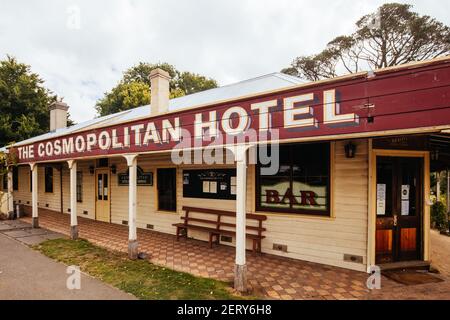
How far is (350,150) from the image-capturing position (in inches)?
209

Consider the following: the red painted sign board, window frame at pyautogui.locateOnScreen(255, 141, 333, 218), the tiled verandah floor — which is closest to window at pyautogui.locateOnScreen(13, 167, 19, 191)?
the tiled verandah floor

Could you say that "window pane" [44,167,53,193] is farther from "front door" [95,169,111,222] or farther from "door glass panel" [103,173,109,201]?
"door glass panel" [103,173,109,201]

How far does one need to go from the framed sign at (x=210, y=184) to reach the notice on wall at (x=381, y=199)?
3369 mm

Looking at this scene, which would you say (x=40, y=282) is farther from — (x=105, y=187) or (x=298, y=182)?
(x=105, y=187)

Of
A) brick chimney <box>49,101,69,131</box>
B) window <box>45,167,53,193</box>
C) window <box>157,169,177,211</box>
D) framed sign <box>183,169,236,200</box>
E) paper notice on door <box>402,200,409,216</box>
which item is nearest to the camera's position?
paper notice on door <box>402,200,409,216</box>

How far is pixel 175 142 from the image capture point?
5598 mm

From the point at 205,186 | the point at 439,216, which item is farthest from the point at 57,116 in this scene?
the point at 439,216

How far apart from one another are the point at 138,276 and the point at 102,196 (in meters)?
6.70

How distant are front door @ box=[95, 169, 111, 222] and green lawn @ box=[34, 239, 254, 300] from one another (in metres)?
3.54

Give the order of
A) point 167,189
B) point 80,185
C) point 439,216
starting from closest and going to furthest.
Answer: point 167,189 < point 439,216 < point 80,185

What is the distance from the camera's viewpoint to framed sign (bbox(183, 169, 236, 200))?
7.15 m

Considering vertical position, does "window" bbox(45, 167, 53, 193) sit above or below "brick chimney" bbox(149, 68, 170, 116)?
below

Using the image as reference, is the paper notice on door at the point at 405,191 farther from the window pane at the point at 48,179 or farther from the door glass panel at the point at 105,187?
the window pane at the point at 48,179

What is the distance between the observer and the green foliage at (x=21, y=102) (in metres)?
20.7
